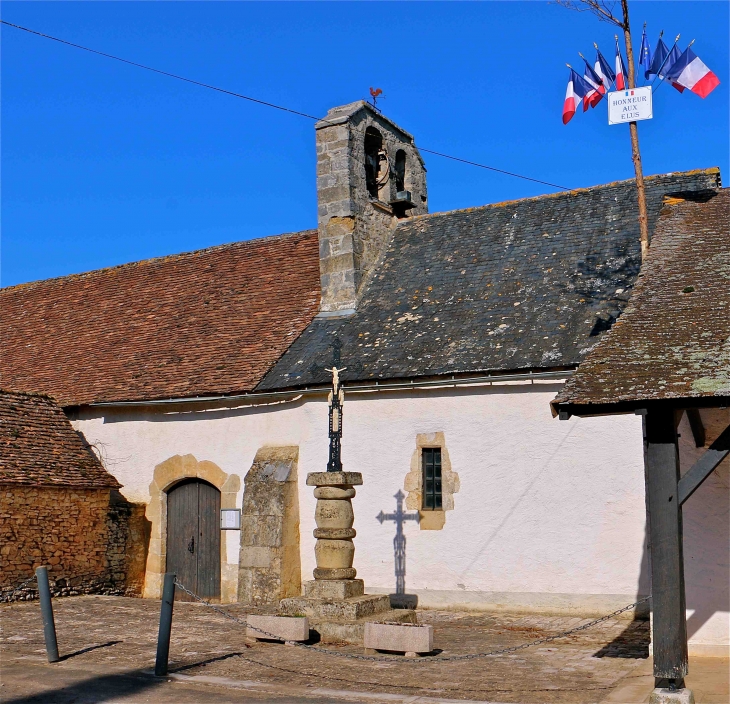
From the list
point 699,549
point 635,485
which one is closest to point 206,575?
point 635,485

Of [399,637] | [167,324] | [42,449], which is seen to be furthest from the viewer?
[167,324]

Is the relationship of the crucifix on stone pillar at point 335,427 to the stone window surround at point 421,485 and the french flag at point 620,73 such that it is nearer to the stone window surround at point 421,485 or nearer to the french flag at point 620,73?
the stone window surround at point 421,485

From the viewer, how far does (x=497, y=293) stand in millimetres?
14305

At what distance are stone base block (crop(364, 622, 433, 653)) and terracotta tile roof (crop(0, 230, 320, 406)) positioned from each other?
5823 mm

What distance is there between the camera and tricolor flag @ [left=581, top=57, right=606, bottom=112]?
1172cm

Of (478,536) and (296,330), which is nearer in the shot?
(478,536)

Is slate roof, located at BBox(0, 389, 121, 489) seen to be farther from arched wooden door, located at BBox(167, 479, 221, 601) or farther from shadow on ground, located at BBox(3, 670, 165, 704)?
shadow on ground, located at BBox(3, 670, 165, 704)

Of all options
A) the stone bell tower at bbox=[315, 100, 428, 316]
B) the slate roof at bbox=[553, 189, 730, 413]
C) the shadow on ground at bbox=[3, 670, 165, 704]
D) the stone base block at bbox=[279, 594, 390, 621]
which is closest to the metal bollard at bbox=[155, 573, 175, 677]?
the shadow on ground at bbox=[3, 670, 165, 704]

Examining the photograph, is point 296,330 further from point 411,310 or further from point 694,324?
point 694,324

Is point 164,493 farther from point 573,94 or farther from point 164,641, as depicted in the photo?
point 573,94

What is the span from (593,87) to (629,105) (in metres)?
0.62

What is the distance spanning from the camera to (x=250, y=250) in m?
19.0

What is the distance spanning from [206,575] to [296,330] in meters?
4.40

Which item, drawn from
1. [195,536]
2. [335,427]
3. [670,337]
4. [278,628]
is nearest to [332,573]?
[278,628]
